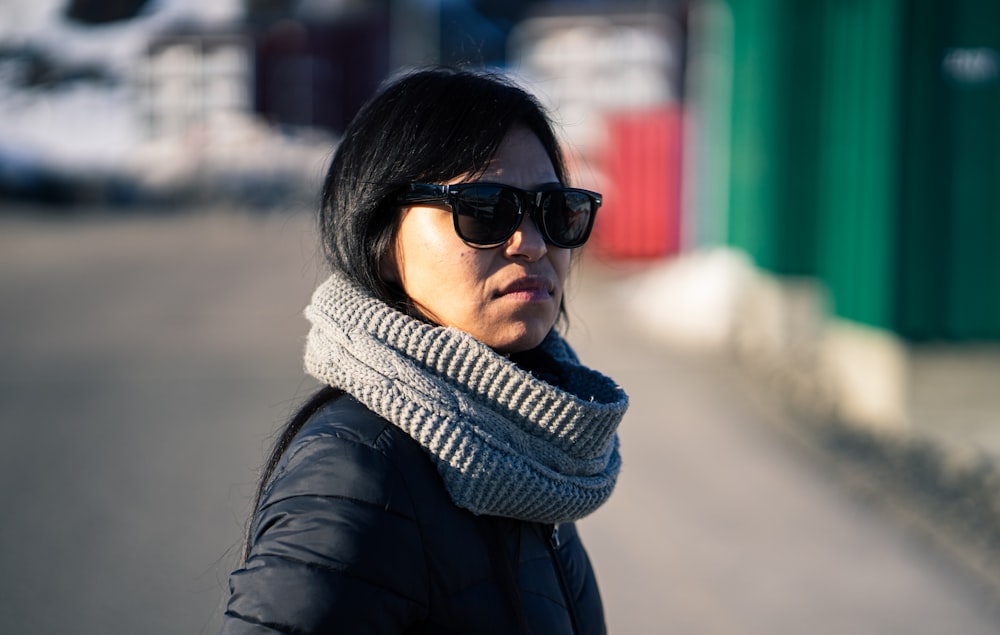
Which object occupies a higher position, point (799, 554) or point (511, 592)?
point (511, 592)

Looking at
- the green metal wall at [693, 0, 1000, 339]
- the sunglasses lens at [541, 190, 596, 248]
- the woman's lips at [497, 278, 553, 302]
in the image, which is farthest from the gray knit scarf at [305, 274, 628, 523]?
the green metal wall at [693, 0, 1000, 339]

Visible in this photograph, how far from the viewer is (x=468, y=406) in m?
→ 1.50

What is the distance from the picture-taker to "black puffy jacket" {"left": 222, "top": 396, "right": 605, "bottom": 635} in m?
1.26

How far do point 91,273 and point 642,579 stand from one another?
12.1 meters

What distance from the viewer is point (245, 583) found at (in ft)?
4.20

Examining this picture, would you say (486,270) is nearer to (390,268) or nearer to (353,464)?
(390,268)

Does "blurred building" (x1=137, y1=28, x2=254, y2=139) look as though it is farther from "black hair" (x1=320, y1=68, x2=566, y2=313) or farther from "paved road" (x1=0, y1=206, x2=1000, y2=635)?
"black hair" (x1=320, y1=68, x2=566, y2=313)

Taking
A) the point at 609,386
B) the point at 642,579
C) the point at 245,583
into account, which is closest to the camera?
the point at 245,583

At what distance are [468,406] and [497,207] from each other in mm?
310

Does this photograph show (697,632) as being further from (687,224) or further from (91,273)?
(687,224)

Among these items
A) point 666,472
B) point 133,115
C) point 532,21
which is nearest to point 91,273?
point 133,115

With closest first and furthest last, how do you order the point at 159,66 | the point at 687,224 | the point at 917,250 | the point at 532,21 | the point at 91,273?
1. the point at 917,250
2. the point at 159,66
3. the point at 91,273
4. the point at 687,224
5. the point at 532,21

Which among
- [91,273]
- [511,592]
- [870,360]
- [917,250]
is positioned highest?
[511,592]

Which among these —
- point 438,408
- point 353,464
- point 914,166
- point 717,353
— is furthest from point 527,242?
point 717,353
